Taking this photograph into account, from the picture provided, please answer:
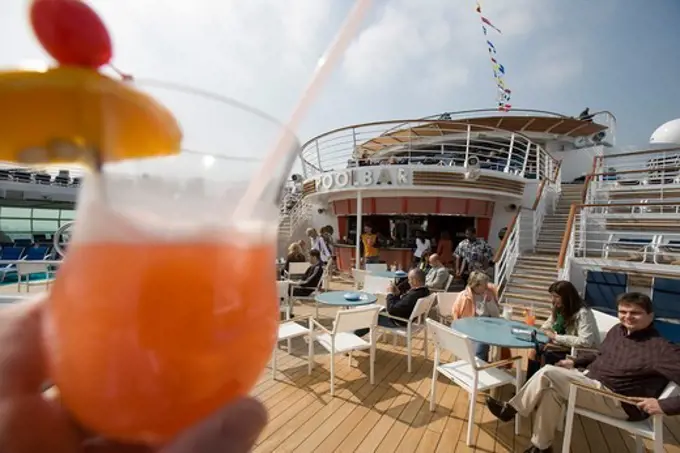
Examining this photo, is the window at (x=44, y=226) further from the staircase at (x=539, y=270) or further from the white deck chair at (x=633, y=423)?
the white deck chair at (x=633, y=423)

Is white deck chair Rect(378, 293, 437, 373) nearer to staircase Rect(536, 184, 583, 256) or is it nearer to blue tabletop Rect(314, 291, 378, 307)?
blue tabletop Rect(314, 291, 378, 307)

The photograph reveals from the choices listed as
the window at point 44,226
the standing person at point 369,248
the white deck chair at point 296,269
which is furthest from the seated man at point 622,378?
the window at point 44,226

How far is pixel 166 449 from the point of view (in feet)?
1.35

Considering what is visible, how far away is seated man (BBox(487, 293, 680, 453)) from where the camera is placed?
1912 millimetres

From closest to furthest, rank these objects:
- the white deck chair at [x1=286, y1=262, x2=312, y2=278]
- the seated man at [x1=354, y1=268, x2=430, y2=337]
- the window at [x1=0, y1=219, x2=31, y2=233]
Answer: the seated man at [x1=354, y1=268, x2=430, y2=337], the white deck chair at [x1=286, y1=262, x2=312, y2=278], the window at [x1=0, y1=219, x2=31, y2=233]

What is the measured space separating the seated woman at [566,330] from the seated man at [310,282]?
116 inches

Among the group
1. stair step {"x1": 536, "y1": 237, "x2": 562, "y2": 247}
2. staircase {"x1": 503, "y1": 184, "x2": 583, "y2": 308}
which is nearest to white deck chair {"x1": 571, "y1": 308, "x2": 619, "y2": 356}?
staircase {"x1": 503, "y1": 184, "x2": 583, "y2": 308}

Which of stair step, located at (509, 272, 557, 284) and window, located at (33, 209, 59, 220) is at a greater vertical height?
window, located at (33, 209, 59, 220)

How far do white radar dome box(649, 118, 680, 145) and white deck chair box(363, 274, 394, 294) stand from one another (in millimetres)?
19082

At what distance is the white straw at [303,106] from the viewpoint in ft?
1.78

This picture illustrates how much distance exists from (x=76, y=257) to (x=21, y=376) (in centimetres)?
21

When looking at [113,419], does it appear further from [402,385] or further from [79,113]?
[402,385]

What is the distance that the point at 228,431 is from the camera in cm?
46

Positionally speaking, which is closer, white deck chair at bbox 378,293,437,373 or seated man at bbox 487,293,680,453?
seated man at bbox 487,293,680,453
